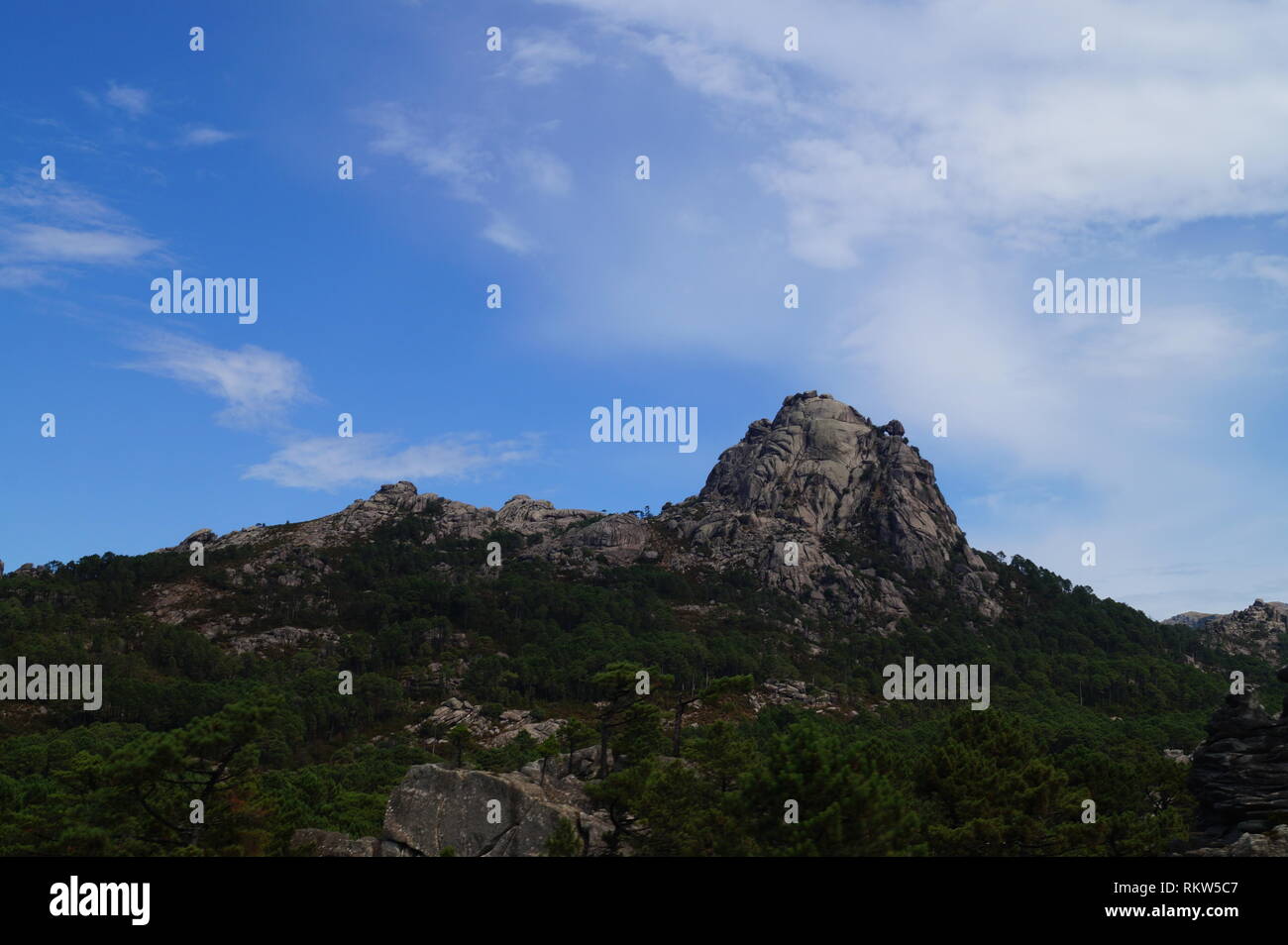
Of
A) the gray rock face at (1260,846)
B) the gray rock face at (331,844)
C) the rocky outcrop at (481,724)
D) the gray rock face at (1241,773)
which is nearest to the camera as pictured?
the gray rock face at (1260,846)

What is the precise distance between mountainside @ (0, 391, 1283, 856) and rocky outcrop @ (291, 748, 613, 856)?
4.7 inches

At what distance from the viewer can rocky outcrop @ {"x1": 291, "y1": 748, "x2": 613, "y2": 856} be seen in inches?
1358

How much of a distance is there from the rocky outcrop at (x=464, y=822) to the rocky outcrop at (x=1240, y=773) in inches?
1204

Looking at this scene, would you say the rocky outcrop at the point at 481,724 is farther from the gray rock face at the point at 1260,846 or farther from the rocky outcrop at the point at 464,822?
the gray rock face at the point at 1260,846

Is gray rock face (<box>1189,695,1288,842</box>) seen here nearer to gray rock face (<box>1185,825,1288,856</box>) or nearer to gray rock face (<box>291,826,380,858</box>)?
gray rock face (<box>1185,825,1288,856</box>)

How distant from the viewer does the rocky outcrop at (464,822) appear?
34500 mm

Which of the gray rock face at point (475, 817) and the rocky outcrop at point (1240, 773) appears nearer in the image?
the gray rock face at point (475, 817)

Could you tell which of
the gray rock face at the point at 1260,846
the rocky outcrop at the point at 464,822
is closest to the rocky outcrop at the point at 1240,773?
the gray rock face at the point at 1260,846
